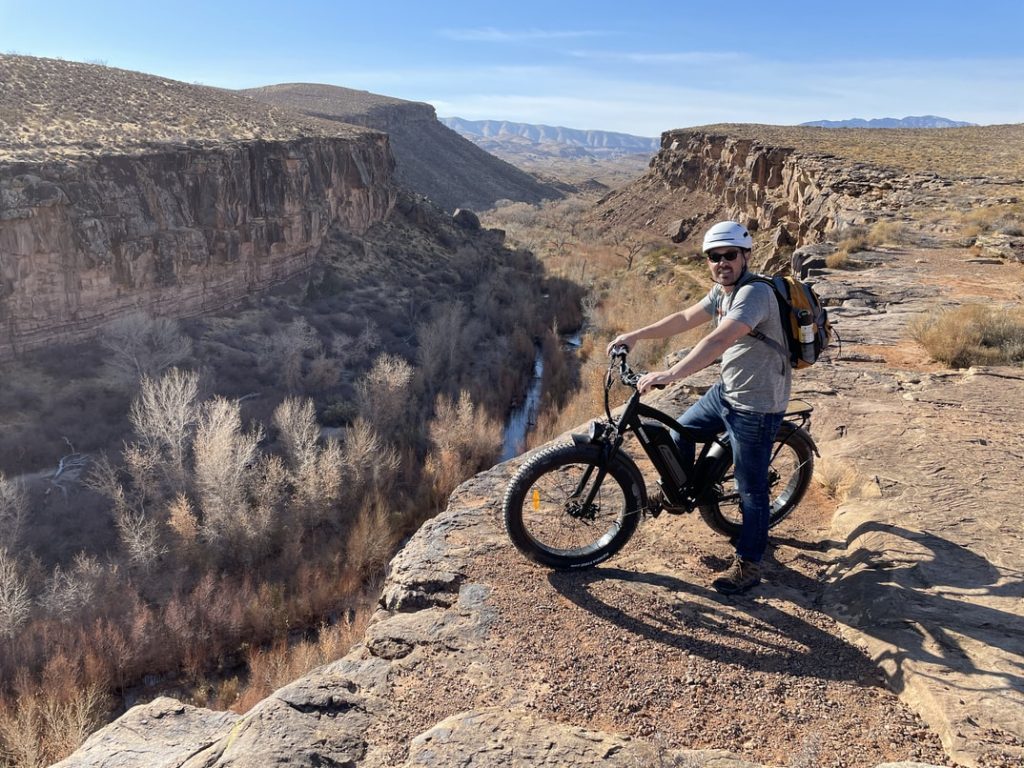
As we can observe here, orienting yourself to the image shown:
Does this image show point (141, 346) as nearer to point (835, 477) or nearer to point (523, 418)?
point (523, 418)

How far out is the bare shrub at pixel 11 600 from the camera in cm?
1115

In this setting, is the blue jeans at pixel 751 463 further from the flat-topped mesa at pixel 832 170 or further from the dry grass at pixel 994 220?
the flat-topped mesa at pixel 832 170

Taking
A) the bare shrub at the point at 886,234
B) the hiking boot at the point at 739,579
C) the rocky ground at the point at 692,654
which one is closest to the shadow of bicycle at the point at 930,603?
the rocky ground at the point at 692,654

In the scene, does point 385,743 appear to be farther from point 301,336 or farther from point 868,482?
point 301,336

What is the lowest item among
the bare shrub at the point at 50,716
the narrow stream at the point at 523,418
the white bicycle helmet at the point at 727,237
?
the bare shrub at the point at 50,716

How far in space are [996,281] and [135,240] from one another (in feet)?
76.1

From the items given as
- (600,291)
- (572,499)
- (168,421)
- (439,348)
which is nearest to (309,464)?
(168,421)

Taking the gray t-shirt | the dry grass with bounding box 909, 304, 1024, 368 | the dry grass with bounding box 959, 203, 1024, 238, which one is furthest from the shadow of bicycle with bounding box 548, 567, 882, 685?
the dry grass with bounding box 959, 203, 1024, 238

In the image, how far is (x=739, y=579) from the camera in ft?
12.0

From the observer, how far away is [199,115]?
2944 centimetres

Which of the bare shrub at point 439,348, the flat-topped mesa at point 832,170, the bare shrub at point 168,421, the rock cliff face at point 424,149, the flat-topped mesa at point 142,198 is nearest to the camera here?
the bare shrub at point 168,421

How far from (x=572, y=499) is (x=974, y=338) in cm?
603

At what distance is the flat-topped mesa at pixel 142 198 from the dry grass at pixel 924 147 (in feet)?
77.4

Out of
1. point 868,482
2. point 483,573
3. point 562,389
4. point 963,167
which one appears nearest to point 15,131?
point 562,389
